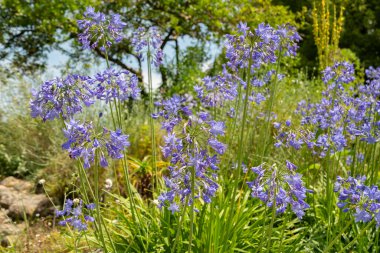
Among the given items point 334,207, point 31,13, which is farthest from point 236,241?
point 31,13

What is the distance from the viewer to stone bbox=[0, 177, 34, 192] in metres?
6.73

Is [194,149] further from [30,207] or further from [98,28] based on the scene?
[30,207]

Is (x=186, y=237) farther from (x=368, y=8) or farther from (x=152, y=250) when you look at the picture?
(x=368, y=8)

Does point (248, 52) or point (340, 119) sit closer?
point (248, 52)

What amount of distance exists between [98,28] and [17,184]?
14.8 feet

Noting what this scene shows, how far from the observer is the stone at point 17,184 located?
6.73 metres

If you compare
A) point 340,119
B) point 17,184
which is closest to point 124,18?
point 17,184

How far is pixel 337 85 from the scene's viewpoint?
169 inches

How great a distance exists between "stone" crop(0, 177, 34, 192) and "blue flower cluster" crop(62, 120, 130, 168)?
16.2 ft

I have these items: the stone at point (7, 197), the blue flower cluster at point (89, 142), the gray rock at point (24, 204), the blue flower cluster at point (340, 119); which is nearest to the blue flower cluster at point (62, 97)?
the blue flower cluster at point (89, 142)

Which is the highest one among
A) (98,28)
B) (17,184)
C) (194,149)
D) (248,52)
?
(98,28)

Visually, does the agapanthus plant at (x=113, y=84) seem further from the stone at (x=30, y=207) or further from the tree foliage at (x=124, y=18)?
the tree foliage at (x=124, y=18)

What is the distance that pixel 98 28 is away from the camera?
300cm

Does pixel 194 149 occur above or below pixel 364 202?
above
